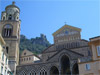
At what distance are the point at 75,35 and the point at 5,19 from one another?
19632 mm

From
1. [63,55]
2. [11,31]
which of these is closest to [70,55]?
[63,55]

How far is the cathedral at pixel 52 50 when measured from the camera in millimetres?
35875

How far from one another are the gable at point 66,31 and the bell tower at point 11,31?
414 inches

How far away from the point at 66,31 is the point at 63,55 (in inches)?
387

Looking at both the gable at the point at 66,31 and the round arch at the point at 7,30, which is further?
the round arch at the point at 7,30

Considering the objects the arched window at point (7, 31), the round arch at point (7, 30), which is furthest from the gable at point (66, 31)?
the arched window at point (7, 31)

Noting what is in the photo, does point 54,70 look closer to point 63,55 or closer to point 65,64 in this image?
point 65,64

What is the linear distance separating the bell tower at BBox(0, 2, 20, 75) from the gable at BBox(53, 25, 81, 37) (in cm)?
1052

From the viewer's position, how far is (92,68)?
75.8 ft

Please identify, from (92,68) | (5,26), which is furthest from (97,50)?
(5,26)

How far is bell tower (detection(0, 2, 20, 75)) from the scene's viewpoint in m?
42.3

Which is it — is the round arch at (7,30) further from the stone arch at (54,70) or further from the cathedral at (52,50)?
the stone arch at (54,70)

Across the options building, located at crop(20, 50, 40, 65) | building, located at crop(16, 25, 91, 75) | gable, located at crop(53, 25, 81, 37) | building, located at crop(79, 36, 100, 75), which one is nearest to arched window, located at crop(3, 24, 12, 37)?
building, located at crop(16, 25, 91, 75)

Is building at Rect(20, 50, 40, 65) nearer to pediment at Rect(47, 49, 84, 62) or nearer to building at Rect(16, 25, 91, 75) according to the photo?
building at Rect(16, 25, 91, 75)
